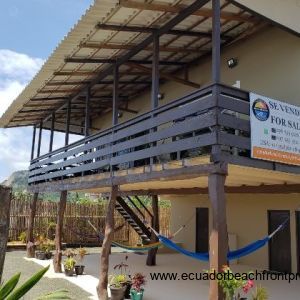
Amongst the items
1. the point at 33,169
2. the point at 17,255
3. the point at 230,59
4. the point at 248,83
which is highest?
the point at 230,59

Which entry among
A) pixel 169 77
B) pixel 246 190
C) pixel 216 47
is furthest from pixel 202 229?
pixel 216 47

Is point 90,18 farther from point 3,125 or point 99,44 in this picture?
point 3,125

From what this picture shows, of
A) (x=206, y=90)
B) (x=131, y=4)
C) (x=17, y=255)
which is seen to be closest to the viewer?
(x=206, y=90)

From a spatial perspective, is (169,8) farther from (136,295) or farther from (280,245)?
(280,245)

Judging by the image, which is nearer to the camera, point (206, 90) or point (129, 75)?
point (206, 90)

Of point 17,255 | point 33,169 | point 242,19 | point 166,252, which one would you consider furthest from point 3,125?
point 242,19

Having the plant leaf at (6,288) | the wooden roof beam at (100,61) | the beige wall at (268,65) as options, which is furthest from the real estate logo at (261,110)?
the wooden roof beam at (100,61)

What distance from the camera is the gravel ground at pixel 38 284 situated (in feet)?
29.0

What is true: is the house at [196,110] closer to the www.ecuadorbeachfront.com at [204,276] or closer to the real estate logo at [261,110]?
the real estate logo at [261,110]

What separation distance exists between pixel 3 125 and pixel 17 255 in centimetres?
531

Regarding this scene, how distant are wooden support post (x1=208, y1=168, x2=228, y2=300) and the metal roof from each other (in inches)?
139

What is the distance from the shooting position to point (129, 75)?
12.5 meters

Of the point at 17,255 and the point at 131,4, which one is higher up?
the point at 131,4

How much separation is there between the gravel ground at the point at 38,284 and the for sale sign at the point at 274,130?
16.1 ft
